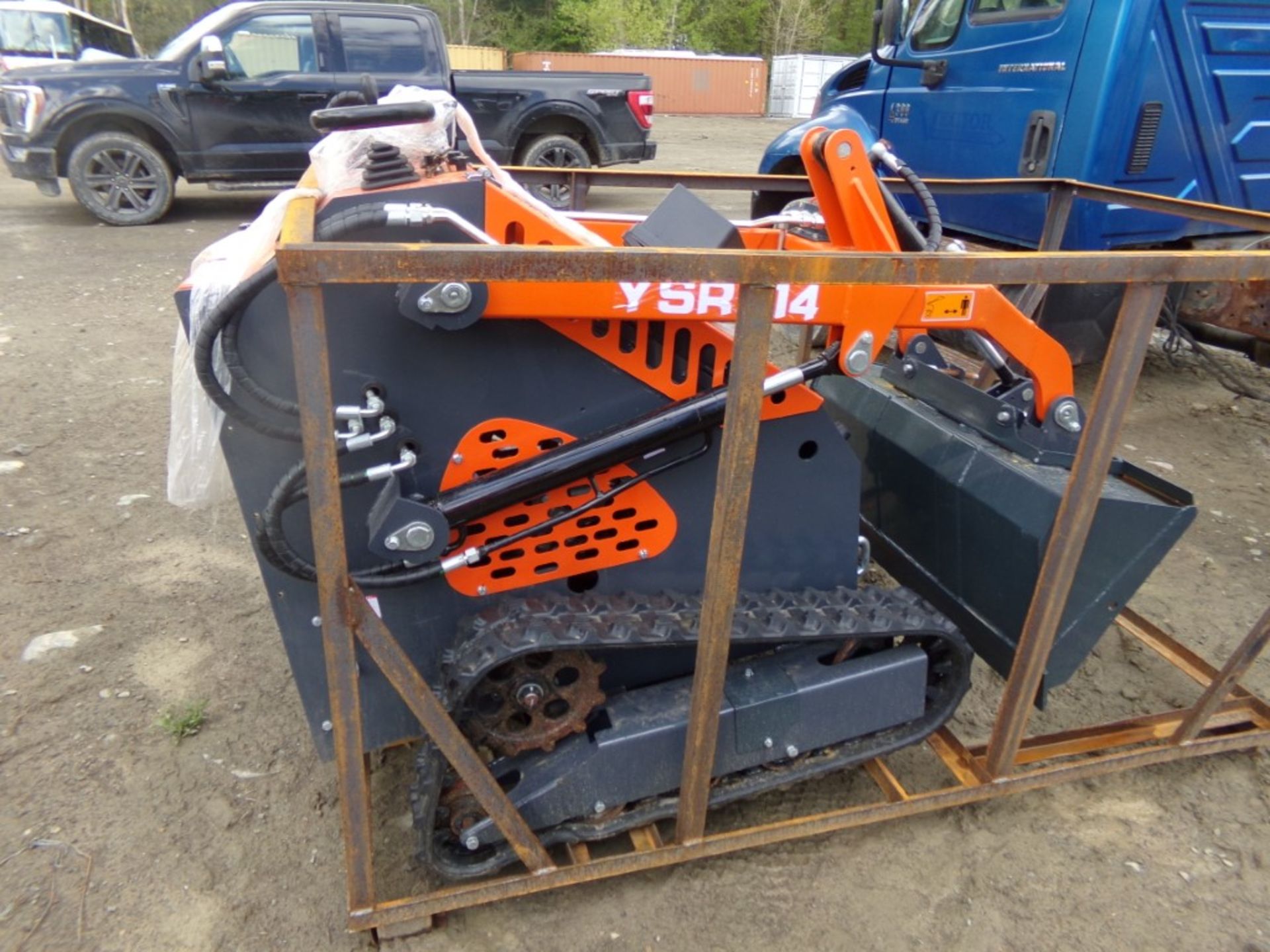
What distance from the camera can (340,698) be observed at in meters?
1.69

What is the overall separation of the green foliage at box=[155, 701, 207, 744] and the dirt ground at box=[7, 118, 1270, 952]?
0.08ft

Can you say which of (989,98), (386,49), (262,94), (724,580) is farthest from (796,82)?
(724,580)

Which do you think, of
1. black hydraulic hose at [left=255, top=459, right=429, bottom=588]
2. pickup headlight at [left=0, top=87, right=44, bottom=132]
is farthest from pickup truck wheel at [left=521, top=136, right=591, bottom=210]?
black hydraulic hose at [left=255, top=459, right=429, bottom=588]

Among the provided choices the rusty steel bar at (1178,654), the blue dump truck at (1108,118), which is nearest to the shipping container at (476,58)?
the blue dump truck at (1108,118)

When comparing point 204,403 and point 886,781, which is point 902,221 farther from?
point 204,403

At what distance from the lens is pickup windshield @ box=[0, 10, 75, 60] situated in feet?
37.9

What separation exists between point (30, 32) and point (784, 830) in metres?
14.1

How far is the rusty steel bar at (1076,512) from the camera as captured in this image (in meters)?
1.79

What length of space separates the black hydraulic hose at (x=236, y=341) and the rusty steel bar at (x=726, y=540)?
73 cm

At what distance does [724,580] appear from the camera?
1.76 meters

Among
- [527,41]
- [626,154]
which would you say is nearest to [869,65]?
[626,154]

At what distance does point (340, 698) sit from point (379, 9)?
810 cm

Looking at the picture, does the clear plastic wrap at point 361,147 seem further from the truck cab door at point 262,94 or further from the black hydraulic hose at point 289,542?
the truck cab door at point 262,94

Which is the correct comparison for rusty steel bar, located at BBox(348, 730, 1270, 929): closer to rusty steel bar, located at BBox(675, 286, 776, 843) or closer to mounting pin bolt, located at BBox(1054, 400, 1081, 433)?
rusty steel bar, located at BBox(675, 286, 776, 843)
